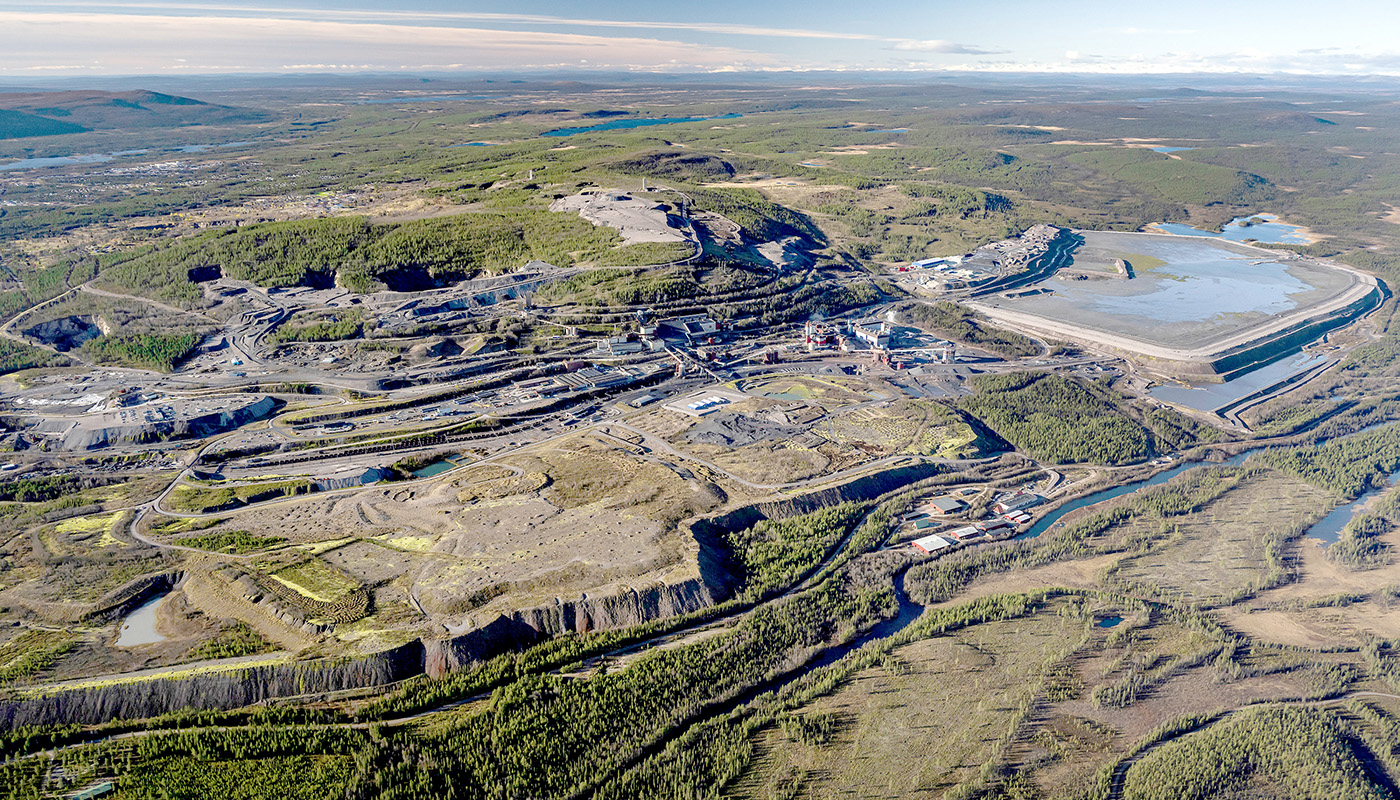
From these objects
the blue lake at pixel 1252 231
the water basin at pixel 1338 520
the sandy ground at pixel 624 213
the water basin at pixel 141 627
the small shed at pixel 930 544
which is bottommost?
the water basin at pixel 1338 520

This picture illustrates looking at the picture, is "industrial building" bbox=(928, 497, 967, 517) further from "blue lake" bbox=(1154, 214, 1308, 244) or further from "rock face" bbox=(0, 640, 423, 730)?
"blue lake" bbox=(1154, 214, 1308, 244)

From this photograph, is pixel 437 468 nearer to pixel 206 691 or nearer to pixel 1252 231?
pixel 206 691

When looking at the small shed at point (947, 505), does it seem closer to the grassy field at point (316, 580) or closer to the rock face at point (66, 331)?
the grassy field at point (316, 580)

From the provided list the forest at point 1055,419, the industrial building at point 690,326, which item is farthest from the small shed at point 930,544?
the industrial building at point 690,326

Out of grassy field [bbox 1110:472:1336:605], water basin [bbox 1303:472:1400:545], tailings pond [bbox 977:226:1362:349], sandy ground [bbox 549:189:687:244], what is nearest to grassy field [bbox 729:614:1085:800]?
grassy field [bbox 1110:472:1336:605]

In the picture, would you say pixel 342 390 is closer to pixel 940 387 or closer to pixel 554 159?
pixel 940 387

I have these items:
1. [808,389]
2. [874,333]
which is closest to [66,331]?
[808,389]

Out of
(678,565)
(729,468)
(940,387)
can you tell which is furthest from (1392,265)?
(678,565)
